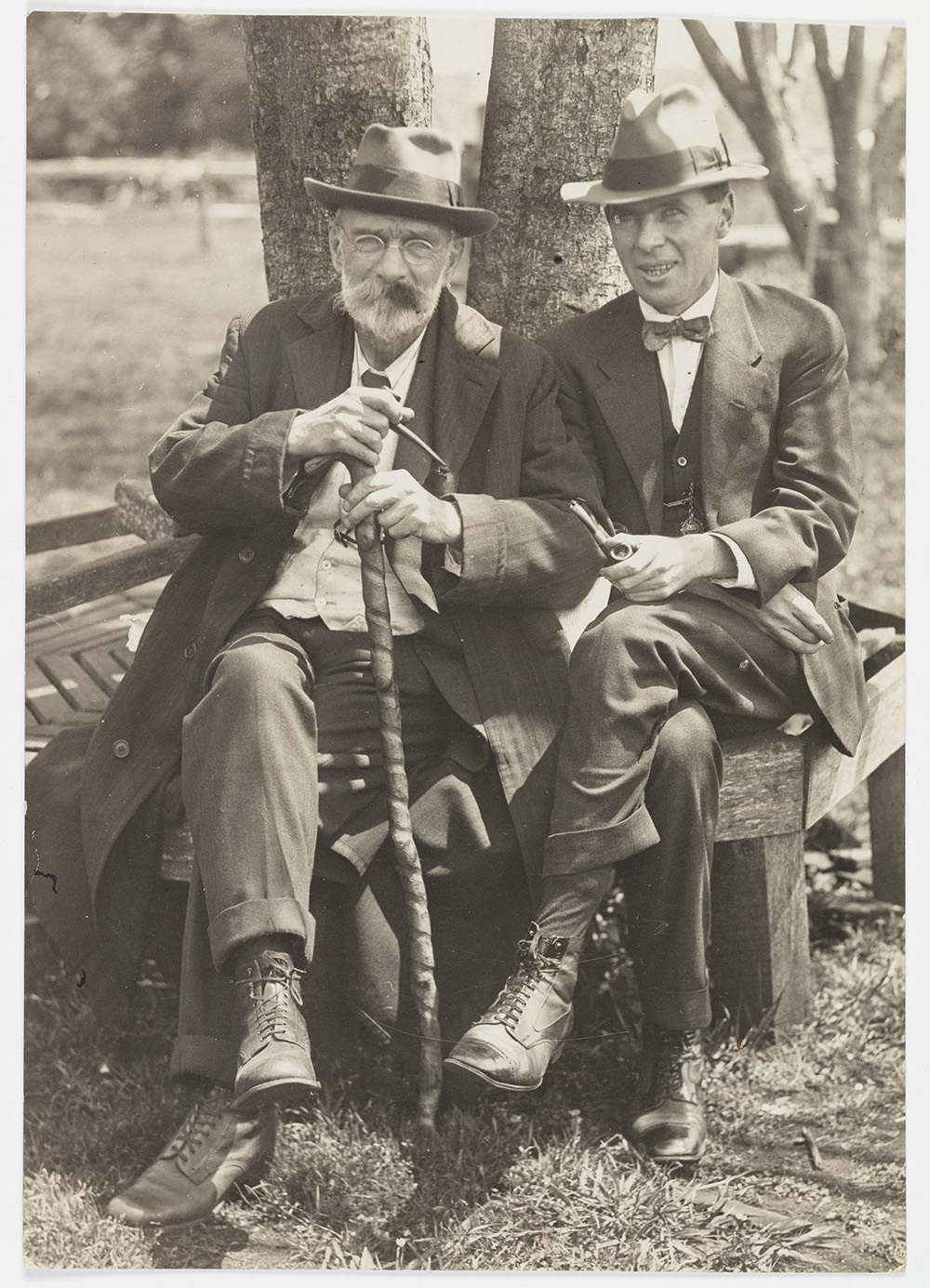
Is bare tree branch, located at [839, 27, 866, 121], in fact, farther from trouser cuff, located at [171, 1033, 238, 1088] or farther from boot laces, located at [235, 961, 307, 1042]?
trouser cuff, located at [171, 1033, 238, 1088]

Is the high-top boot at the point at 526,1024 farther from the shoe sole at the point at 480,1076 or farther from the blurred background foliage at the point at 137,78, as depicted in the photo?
the blurred background foliage at the point at 137,78

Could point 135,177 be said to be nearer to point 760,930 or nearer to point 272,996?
point 272,996

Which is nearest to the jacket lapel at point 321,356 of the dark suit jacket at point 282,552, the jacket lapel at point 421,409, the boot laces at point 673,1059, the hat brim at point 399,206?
the dark suit jacket at point 282,552

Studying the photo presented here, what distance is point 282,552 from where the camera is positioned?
158 inches

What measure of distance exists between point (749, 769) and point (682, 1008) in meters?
0.70

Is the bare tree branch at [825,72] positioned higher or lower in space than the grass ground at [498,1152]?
higher

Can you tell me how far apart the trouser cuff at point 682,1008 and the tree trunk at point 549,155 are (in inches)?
85.7

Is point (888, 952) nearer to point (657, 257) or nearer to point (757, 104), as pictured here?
A: point (657, 257)

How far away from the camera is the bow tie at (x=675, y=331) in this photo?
4141 mm

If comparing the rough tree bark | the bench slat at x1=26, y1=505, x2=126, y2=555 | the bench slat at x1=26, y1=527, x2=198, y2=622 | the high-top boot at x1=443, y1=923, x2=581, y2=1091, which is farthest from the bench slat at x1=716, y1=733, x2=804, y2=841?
the bench slat at x1=26, y1=505, x2=126, y2=555

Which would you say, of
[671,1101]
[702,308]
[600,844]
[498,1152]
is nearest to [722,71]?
[702,308]

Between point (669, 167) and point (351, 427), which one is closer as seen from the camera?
point (351, 427)

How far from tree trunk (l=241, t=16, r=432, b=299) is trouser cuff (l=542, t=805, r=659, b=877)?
206 cm
